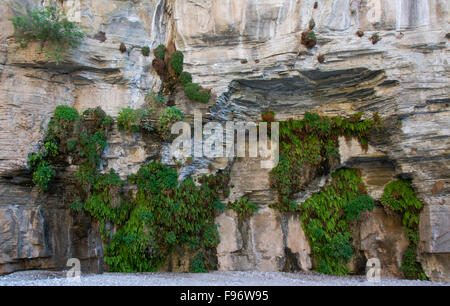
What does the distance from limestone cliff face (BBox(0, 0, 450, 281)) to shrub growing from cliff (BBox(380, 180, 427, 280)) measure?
1.15 feet

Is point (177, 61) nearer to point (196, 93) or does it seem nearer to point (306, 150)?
point (196, 93)

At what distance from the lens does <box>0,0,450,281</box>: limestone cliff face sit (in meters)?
11.8

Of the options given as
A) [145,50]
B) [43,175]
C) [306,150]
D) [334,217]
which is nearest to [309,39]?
[306,150]

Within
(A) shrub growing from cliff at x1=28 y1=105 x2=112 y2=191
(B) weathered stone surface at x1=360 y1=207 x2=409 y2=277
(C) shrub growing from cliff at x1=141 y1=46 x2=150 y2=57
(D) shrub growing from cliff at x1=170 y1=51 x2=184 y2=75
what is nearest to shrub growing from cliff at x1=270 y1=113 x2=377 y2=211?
(B) weathered stone surface at x1=360 y1=207 x2=409 y2=277

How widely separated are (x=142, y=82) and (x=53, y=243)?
24.1 ft

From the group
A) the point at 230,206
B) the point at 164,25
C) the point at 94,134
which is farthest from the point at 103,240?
the point at 164,25

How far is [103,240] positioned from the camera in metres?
12.3

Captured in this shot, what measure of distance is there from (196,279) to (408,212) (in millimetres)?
8733

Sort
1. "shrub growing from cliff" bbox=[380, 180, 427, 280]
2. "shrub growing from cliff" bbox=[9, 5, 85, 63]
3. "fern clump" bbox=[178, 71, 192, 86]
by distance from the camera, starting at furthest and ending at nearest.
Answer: "fern clump" bbox=[178, 71, 192, 86]
"shrub growing from cliff" bbox=[380, 180, 427, 280]
"shrub growing from cliff" bbox=[9, 5, 85, 63]

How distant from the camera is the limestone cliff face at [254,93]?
1184 cm

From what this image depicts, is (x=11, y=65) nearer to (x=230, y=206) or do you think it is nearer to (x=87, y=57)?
(x=87, y=57)

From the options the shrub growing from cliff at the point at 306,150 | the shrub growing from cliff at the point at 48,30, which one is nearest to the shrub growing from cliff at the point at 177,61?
the shrub growing from cliff at the point at 48,30

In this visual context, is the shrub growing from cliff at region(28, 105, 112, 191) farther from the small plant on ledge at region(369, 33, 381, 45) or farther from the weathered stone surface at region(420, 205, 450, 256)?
the weathered stone surface at region(420, 205, 450, 256)

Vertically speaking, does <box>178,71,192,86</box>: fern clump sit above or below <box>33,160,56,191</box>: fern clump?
above
